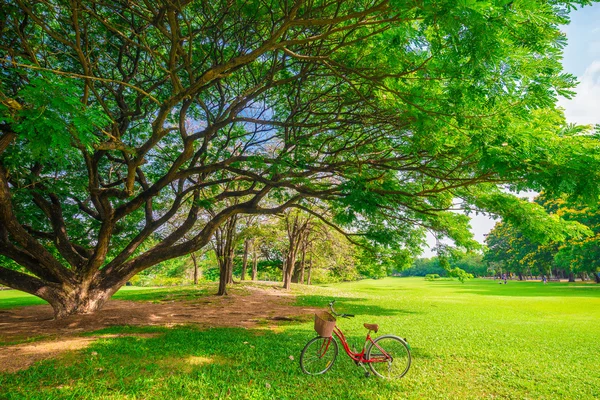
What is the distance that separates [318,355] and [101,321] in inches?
258

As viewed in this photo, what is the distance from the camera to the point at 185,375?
186 inches

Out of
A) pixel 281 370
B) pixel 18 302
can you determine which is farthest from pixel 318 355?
pixel 18 302

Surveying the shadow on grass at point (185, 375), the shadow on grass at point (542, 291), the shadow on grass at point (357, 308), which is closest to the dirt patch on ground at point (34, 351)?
the shadow on grass at point (185, 375)

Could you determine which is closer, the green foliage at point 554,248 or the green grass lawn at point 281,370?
the green grass lawn at point 281,370

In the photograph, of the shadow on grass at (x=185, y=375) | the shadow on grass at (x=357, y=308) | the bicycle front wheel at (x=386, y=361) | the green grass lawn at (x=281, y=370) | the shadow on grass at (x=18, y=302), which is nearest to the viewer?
the shadow on grass at (x=185, y=375)

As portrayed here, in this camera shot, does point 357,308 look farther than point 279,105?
Yes

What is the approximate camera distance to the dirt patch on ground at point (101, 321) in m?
5.70

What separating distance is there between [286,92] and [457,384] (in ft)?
23.3

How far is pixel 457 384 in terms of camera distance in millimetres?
4957

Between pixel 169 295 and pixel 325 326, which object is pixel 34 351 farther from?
pixel 169 295

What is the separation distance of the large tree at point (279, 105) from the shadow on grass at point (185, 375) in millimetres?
3074

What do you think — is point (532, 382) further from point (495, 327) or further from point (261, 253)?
point (261, 253)

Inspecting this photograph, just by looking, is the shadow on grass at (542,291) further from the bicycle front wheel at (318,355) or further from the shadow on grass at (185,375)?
the shadow on grass at (185,375)

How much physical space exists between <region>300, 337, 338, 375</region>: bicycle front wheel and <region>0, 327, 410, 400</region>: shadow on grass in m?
0.15
